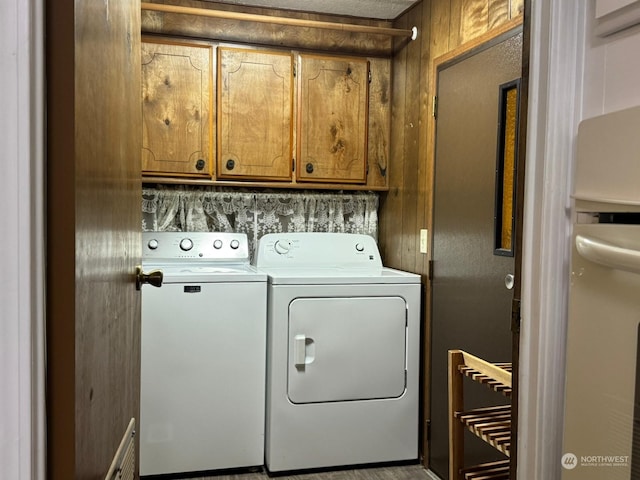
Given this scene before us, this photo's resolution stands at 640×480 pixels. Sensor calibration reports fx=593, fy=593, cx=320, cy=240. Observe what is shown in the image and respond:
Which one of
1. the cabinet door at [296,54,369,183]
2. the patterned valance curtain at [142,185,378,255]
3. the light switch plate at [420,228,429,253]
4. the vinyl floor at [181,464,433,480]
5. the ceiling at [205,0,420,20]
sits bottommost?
the vinyl floor at [181,464,433,480]

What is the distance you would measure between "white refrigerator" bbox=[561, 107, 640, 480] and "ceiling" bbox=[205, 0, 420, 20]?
2.31 m

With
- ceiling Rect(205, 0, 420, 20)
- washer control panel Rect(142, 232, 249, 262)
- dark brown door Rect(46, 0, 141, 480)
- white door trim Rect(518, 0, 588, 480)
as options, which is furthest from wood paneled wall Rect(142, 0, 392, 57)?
white door trim Rect(518, 0, 588, 480)

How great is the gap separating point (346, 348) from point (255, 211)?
1.01 metres

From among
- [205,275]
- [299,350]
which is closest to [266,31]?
[205,275]

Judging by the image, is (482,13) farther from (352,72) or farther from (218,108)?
(218,108)

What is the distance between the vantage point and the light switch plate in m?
2.92

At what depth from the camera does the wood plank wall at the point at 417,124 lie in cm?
268

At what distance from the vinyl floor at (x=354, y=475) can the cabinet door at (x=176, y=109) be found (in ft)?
4.95

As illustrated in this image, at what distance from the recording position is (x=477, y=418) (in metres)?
1.96

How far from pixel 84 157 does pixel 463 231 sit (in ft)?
6.71

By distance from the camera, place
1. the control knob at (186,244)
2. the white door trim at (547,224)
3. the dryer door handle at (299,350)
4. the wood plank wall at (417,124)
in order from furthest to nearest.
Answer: the control knob at (186,244) < the dryer door handle at (299,350) < the wood plank wall at (417,124) < the white door trim at (547,224)

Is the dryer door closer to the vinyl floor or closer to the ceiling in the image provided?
the vinyl floor
